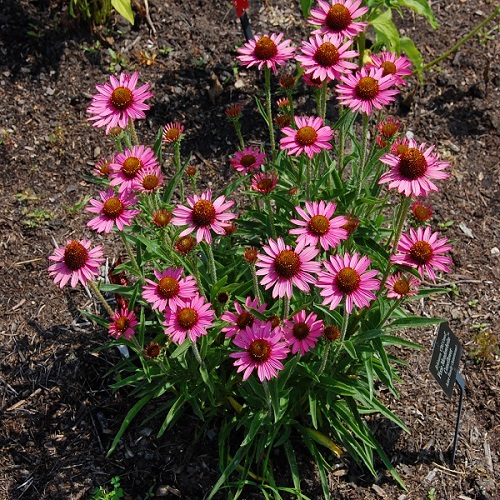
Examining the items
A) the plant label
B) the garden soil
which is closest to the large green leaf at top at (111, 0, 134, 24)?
the garden soil

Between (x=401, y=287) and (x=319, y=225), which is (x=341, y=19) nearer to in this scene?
(x=319, y=225)

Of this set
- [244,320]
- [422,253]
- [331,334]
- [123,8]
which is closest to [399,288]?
[422,253]

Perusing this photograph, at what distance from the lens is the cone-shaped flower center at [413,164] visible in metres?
2.11

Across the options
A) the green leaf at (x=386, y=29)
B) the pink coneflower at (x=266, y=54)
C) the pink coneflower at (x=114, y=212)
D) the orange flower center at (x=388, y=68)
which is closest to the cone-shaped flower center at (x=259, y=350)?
the pink coneflower at (x=114, y=212)

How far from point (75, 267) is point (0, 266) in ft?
4.43

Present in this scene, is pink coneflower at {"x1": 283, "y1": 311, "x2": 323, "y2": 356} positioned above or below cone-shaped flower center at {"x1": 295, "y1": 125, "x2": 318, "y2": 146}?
below

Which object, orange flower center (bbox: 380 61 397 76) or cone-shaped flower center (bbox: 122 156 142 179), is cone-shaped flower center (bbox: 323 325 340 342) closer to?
cone-shaped flower center (bbox: 122 156 142 179)

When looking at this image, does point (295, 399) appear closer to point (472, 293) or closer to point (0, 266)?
point (472, 293)

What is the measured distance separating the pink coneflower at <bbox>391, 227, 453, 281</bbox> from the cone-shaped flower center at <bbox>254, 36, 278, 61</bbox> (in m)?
0.91

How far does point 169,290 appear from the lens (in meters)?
2.18

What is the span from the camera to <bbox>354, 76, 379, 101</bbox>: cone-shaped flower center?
2.36 metres

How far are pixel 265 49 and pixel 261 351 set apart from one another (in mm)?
1208

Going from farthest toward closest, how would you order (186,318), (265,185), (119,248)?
1. (119,248)
2. (265,185)
3. (186,318)

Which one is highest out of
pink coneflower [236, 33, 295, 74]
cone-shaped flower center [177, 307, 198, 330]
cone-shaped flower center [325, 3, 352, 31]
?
cone-shaped flower center [325, 3, 352, 31]
